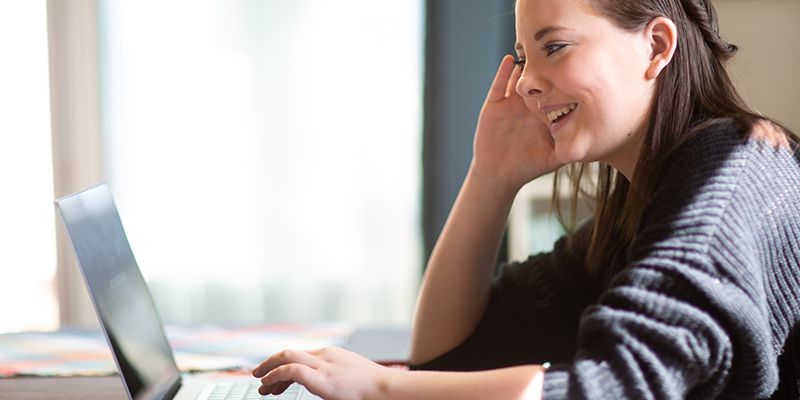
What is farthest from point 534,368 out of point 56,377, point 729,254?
point 56,377

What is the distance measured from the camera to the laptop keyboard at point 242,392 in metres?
1.19

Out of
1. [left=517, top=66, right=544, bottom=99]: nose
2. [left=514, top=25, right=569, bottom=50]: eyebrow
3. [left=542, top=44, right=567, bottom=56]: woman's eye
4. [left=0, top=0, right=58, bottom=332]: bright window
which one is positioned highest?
[left=514, top=25, right=569, bottom=50]: eyebrow

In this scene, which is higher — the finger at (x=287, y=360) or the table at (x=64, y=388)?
the finger at (x=287, y=360)

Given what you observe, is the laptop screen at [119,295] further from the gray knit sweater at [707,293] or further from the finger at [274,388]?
the gray knit sweater at [707,293]

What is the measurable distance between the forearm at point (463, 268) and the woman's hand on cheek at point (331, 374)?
0.45m

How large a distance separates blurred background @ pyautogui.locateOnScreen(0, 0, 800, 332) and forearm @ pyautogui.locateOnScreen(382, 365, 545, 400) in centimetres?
191

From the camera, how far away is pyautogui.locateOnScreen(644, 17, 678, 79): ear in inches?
47.4

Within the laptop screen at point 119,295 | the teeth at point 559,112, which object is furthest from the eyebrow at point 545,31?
the laptop screen at point 119,295

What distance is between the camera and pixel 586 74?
1195 millimetres

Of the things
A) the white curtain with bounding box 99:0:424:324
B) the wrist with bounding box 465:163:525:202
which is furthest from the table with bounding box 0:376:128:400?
the white curtain with bounding box 99:0:424:324

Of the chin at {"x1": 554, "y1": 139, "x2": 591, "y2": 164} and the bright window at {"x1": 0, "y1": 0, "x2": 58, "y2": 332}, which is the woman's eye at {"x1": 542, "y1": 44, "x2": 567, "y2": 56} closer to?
the chin at {"x1": 554, "y1": 139, "x2": 591, "y2": 164}

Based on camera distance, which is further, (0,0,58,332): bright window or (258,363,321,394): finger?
(0,0,58,332): bright window

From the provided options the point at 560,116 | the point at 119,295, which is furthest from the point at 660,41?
the point at 119,295

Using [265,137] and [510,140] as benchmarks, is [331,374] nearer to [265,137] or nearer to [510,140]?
[510,140]
